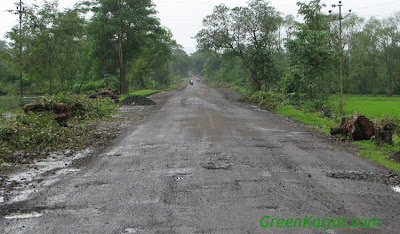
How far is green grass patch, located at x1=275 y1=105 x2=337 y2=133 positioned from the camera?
13.2 m

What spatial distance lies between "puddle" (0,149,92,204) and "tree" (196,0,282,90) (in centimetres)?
2469

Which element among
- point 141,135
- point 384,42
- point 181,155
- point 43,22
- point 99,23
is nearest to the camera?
point 181,155

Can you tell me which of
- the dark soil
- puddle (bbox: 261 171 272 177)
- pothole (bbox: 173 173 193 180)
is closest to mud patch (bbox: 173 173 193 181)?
pothole (bbox: 173 173 193 180)

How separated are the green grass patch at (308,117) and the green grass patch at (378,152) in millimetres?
2559

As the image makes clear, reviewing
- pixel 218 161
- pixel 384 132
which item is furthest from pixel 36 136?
pixel 384 132

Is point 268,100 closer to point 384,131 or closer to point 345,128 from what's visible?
point 345,128

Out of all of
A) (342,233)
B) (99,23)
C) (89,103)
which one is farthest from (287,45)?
(99,23)

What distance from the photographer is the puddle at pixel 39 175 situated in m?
5.13

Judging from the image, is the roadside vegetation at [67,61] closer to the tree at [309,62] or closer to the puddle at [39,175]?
the puddle at [39,175]

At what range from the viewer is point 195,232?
377 centimetres

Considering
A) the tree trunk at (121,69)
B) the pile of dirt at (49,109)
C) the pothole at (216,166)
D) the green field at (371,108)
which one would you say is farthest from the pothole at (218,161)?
the tree trunk at (121,69)

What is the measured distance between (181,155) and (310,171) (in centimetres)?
287

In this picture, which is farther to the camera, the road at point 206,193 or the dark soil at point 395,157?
the dark soil at point 395,157

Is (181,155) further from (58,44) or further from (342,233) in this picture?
(58,44)
